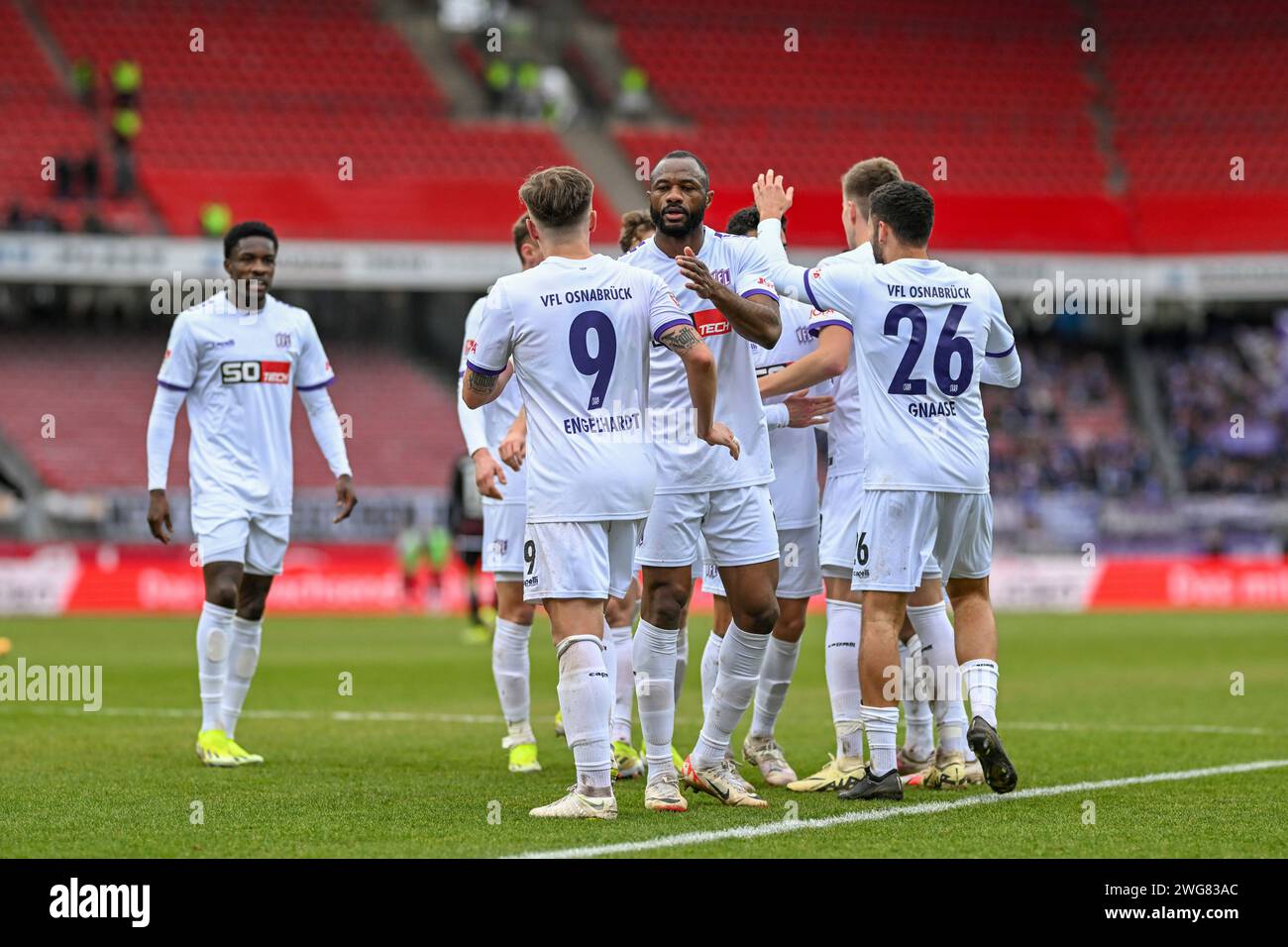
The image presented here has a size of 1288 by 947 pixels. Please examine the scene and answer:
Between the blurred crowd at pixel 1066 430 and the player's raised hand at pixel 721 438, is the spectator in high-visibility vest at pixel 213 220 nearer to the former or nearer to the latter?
the blurred crowd at pixel 1066 430

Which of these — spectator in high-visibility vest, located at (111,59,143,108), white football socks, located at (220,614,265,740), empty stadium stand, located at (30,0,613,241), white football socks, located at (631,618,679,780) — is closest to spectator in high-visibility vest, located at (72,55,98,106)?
spectator in high-visibility vest, located at (111,59,143,108)

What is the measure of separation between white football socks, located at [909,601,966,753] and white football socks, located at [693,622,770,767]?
1136 millimetres

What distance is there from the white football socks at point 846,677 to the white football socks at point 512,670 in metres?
1.80

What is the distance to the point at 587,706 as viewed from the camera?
6918 mm

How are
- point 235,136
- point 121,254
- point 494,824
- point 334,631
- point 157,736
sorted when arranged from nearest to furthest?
point 494,824 < point 157,736 < point 334,631 < point 121,254 < point 235,136

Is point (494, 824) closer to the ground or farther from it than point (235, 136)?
closer to the ground

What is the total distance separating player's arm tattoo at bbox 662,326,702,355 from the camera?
693 centimetres

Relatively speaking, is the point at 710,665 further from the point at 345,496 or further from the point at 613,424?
the point at 345,496

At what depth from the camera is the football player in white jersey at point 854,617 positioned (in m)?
8.26

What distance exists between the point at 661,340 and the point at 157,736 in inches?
208

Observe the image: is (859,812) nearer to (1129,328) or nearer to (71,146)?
(71,146)

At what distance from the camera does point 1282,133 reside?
41406 millimetres

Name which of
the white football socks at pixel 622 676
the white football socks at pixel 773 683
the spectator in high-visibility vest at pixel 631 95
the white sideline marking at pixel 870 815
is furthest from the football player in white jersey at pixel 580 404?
the spectator in high-visibility vest at pixel 631 95

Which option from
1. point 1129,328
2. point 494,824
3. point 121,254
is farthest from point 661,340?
point 1129,328
